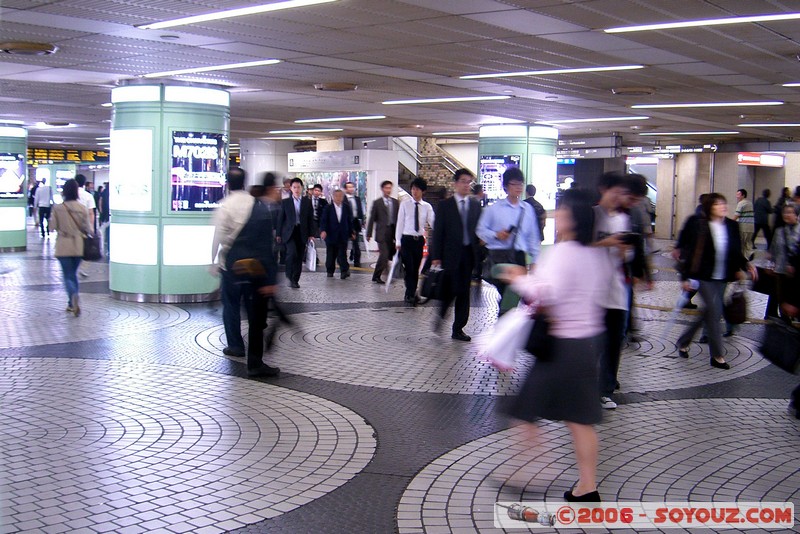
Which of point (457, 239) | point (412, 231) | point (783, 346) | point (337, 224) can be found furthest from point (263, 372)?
point (337, 224)

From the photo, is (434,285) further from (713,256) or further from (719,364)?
(719,364)

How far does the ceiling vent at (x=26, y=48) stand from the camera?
9.78 m

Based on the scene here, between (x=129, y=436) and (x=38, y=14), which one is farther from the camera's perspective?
(x=38, y=14)

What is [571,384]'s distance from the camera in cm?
464

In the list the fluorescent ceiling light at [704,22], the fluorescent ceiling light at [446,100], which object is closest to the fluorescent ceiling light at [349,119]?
the fluorescent ceiling light at [446,100]

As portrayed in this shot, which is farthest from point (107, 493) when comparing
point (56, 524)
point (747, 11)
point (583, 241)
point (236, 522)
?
point (747, 11)

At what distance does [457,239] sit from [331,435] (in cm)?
386

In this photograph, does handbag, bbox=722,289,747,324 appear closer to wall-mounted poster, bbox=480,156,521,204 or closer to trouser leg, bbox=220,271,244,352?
trouser leg, bbox=220,271,244,352

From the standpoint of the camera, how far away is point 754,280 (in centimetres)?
759

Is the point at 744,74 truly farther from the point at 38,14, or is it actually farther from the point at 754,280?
the point at 38,14

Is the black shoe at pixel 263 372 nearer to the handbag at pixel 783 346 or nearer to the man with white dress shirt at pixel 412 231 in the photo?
the handbag at pixel 783 346

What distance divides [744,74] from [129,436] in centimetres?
958

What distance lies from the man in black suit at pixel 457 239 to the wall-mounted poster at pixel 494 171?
10.7m

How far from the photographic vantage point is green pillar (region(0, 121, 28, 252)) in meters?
22.1
